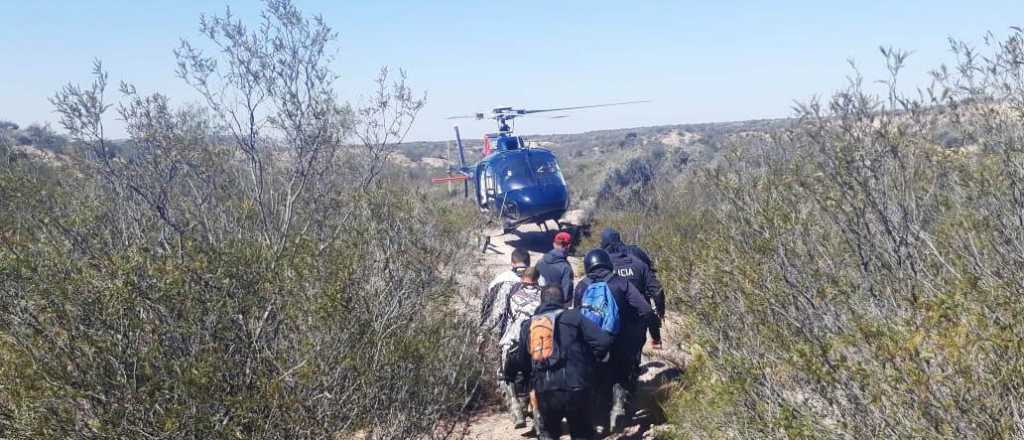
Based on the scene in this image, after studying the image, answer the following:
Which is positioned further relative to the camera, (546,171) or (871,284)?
(546,171)

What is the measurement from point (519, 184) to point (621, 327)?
12.2 metres

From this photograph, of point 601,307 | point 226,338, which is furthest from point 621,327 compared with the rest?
point 226,338

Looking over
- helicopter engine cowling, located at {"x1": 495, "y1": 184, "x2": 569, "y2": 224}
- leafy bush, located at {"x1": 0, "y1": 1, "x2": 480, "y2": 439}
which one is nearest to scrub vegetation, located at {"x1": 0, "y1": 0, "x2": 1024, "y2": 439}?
leafy bush, located at {"x1": 0, "y1": 1, "x2": 480, "y2": 439}

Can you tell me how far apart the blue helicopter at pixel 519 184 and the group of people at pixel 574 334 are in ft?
34.2

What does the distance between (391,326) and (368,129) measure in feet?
23.1

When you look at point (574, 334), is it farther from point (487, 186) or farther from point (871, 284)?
point (487, 186)

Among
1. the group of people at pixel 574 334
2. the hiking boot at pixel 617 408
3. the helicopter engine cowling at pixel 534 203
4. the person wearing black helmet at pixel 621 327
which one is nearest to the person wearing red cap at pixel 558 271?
the group of people at pixel 574 334

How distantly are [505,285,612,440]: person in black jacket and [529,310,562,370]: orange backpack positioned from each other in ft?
0.05

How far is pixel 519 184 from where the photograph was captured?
17.8 m

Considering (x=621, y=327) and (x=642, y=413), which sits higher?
(x=621, y=327)

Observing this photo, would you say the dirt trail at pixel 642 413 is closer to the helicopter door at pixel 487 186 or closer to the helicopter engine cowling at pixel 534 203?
the helicopter engine cowling at pixel 534 203

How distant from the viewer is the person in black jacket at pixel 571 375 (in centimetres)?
485

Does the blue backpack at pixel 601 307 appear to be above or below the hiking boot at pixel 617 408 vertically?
above

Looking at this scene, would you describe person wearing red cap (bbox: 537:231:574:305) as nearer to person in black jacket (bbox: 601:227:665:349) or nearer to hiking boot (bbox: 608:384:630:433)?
person in black jacket (bbox: 601:227:665:349)
